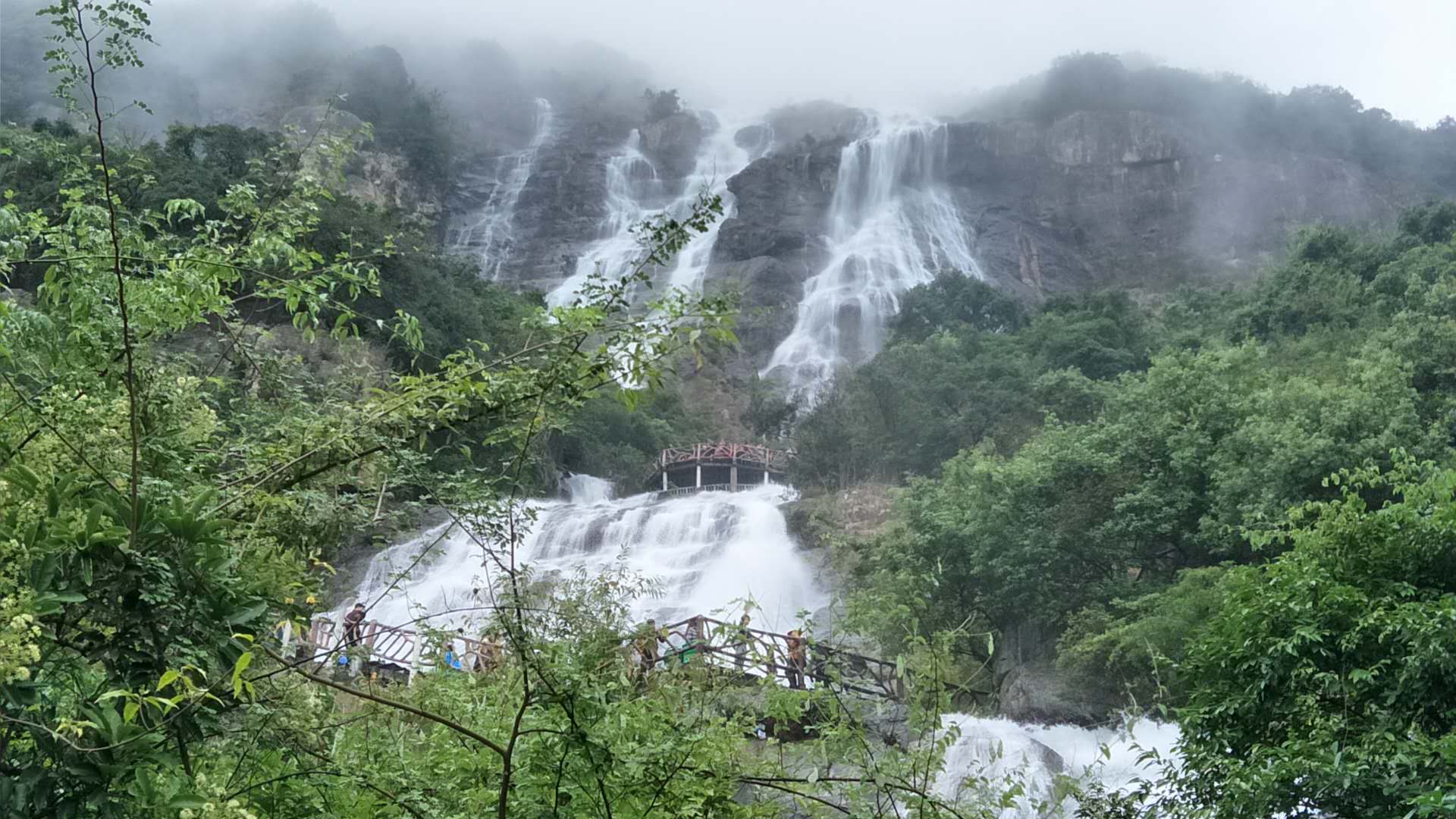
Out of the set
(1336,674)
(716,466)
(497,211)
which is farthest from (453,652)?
(497,211)

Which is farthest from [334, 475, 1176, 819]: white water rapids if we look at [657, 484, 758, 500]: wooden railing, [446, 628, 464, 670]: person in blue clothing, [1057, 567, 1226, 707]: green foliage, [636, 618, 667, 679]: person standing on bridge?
[636, 618, 667, 679]: person standing on bridge

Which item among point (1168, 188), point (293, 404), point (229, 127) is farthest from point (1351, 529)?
point (1168, 188)

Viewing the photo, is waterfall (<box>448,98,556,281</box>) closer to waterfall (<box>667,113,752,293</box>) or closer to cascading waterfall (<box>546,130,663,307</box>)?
cascading waterfall (<box>546,130,663,307</box>)

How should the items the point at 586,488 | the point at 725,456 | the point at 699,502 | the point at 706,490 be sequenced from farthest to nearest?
the point at 725,456
the point at 586,488
the point at 706,490
the point at 699,502

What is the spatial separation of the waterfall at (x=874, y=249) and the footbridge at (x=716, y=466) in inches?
199

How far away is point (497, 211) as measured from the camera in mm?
53562

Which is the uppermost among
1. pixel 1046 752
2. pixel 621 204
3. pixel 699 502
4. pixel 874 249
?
pixel 621 204

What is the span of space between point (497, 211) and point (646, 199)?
280 inches

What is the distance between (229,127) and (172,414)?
94.8 ft

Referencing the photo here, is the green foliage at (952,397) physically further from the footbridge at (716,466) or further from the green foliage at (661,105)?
the green foliage at (661,105)

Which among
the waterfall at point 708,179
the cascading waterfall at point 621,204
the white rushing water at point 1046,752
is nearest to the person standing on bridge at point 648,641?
the white rushing water at point 1046,752

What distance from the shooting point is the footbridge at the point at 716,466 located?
2973 cm

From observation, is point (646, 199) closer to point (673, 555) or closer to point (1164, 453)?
point (673, 555)

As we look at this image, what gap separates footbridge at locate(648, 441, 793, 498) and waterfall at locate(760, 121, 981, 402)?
5.06m
